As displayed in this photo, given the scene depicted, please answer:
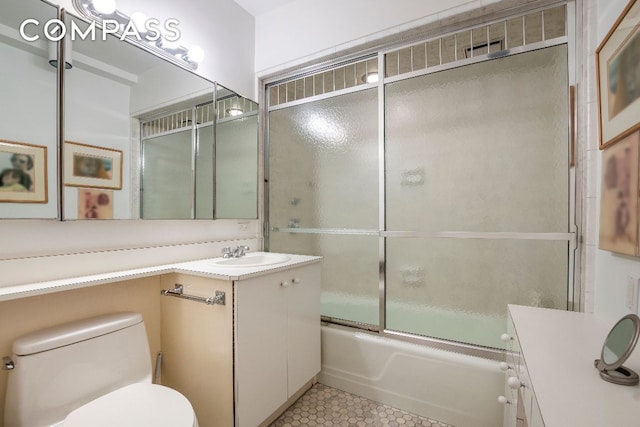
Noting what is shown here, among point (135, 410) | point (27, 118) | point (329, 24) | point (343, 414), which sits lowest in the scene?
point (343, 414)

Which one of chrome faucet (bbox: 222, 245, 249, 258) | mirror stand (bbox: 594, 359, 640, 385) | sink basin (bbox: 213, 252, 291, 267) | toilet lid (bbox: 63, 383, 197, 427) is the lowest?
toilet lid (bbox: 63, 383, 197, 427)

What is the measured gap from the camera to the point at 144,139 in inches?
61.5

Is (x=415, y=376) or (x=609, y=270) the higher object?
(x=609, y=270)

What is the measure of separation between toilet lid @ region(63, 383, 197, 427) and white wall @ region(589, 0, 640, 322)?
162 cm

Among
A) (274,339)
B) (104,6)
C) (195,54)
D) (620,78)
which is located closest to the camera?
(620,78)

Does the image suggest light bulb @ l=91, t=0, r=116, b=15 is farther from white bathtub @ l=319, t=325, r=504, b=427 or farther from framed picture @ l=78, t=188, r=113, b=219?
white bathtub @ l=319, t=325, r=504, b=427

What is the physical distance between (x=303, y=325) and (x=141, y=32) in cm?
191

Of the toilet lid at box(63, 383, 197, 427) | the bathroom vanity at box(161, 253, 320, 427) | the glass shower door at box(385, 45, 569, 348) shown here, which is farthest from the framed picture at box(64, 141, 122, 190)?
the glass shower door at box(385, 45, 569, 348)

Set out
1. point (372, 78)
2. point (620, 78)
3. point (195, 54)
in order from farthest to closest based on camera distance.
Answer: point (372, 78), point (195, 54), point (620, 78)

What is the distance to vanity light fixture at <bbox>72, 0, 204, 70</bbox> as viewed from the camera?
4.54ft

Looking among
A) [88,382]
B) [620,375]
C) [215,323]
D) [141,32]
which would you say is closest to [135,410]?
[88,382]

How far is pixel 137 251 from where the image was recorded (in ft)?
5.01

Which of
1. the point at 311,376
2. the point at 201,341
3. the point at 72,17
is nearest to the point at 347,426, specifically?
the point at 311,376

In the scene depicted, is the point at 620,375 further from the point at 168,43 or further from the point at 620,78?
the point at 168,43
